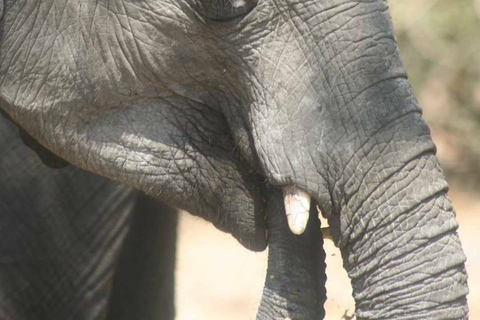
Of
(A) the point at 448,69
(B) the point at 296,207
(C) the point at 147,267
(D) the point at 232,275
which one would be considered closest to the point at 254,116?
(B) the point at 296,207

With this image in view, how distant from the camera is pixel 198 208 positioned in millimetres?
2855

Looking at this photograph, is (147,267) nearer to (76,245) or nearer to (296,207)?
(76,245)

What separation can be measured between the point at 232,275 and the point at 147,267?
2.89 meters

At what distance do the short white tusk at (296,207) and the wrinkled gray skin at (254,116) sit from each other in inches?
1.0

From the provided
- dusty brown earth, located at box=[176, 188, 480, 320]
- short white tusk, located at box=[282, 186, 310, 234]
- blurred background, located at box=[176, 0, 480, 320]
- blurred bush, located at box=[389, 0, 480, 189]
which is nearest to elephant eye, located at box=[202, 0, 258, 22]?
short white tusk, located at box=[282, 186, 310, 234]

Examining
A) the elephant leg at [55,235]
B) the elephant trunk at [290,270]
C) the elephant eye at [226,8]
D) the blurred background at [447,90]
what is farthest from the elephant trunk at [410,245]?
the blurred background at [447,90]

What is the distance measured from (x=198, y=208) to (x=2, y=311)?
957 millimetres

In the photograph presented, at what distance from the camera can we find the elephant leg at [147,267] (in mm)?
3812

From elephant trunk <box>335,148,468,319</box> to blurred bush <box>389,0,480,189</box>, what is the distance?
5.45m

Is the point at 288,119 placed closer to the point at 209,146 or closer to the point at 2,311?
the point at 209,146

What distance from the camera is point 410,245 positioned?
2.44 meters

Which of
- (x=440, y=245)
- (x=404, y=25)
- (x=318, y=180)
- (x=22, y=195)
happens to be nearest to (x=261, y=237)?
(x=318, y=180)

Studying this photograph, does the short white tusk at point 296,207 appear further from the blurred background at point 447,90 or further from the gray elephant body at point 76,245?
the blurred background at point 447,90

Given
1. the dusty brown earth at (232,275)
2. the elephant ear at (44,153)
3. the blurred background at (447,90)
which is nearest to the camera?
the elephant ear at (44,153)
